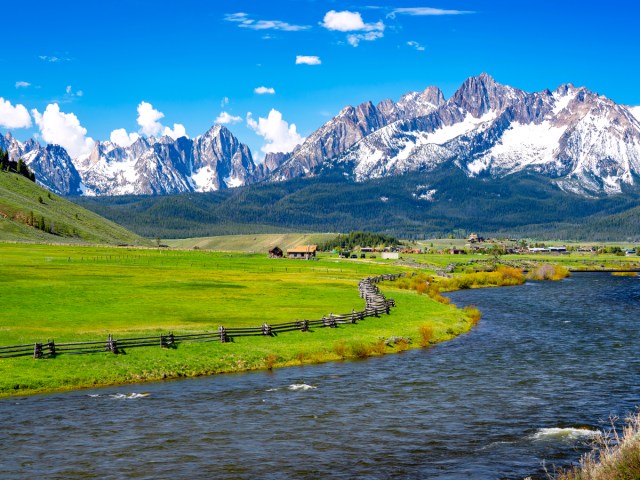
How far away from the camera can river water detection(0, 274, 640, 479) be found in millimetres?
32500

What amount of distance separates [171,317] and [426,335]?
27903 mm

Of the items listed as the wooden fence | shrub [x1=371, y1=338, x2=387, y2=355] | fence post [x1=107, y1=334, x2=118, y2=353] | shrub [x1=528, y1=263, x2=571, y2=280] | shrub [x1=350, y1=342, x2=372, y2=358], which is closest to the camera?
the wooden fence

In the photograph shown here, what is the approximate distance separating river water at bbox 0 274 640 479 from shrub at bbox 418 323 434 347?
6.01 metres

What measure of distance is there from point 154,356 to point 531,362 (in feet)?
104

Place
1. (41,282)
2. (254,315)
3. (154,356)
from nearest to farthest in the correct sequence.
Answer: (154,356), (254,315), (41,282)

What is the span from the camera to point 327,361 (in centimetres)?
6009

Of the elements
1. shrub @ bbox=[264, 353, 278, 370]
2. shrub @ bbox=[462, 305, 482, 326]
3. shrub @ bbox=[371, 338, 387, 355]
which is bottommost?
shrub @ bbox=[462, 305, 482, 326]

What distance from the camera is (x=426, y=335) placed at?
2781 inches

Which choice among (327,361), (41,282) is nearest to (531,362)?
(327,361)

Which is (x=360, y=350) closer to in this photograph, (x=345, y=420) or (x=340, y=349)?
(x=340, y=349)

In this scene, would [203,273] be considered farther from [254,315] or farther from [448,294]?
[254,315]

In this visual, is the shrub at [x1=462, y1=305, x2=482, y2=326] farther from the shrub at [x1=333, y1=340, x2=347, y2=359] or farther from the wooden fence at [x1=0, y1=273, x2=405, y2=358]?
the shrub at [x1=333, y1=340, x2=347, y2=359]

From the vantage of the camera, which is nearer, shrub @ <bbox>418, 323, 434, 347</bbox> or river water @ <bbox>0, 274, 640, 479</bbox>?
river water @ <bbox>0, 274, 640, 479</bbox>

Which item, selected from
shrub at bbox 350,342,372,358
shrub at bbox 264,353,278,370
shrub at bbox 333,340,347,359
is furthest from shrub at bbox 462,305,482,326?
shrub at bbox 264,353,278,370
